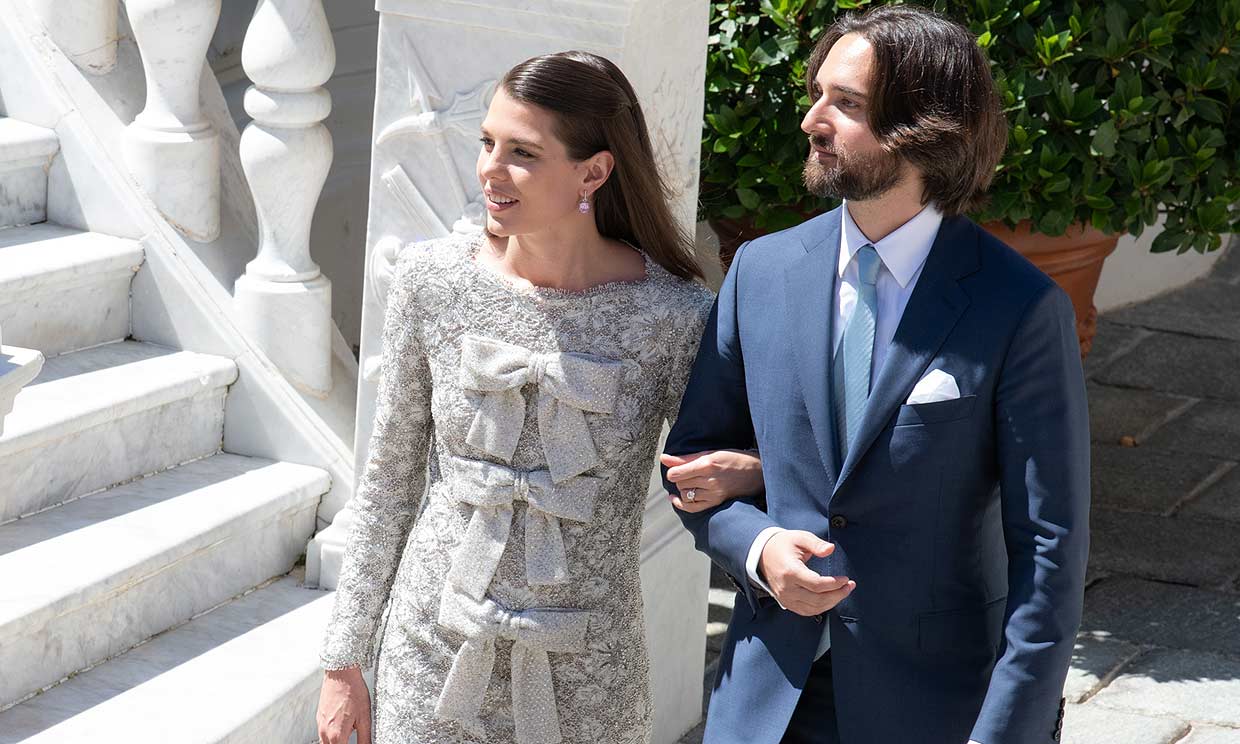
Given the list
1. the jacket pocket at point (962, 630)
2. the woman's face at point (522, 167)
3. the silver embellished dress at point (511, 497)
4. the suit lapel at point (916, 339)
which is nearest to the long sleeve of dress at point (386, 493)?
the silver embellished dress at point (511, 497)

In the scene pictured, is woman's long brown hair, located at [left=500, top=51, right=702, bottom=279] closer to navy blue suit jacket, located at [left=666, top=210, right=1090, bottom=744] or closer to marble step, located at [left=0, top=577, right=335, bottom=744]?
navy blue suit jacket, located at [left=666, top=210, right=1090, bottom=744]

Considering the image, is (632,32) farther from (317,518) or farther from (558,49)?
(317,518)

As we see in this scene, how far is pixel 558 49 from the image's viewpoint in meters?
2.73

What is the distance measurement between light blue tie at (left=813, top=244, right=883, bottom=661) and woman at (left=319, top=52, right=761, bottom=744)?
30 centimetres

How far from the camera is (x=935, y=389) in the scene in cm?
182

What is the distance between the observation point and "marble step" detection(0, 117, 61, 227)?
3473mm

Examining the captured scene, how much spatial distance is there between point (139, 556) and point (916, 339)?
1.75m

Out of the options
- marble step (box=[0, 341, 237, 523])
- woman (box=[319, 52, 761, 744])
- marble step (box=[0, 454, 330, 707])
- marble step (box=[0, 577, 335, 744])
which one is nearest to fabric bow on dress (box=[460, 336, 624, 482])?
woman (box=[319, 52, 761, 744])

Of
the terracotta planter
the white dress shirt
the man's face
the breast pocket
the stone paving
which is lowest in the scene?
the stone paving

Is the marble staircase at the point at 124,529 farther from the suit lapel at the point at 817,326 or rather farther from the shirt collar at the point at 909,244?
the shirt collar at the point at 909,244

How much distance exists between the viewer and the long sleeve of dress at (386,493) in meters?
2.23

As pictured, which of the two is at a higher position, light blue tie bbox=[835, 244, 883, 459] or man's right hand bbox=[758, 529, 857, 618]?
light blue tie bbox=[835, 244, 883, 459]

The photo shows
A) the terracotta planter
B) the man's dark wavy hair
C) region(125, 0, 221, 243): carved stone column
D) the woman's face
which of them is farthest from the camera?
the terracotta planter

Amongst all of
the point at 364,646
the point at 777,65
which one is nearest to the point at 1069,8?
the point at 777,65
